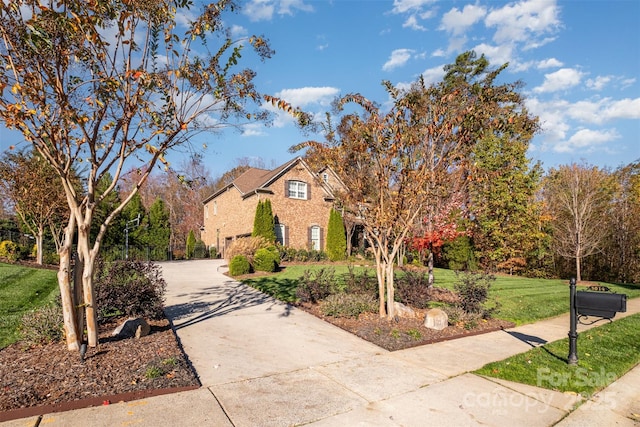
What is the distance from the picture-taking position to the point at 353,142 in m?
7.10

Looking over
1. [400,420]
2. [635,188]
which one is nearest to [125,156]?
[400,420]

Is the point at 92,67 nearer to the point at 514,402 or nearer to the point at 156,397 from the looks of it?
the point at 156,397

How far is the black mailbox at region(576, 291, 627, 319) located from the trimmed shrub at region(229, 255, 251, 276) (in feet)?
39.9

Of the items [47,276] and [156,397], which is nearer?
[156,397]

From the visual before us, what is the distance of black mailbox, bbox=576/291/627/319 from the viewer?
185 inches

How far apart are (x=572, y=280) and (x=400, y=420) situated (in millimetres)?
3310

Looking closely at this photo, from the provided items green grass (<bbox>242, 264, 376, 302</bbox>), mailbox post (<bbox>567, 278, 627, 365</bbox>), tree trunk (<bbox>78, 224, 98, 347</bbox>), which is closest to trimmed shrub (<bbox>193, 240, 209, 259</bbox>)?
green grass (<bbox>242, 264, 376, 302</bbox>)

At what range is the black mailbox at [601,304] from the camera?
185 inches

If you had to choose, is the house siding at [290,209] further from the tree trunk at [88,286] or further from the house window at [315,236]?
the tree trunk at [88,286]

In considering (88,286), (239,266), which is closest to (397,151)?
(88,286)

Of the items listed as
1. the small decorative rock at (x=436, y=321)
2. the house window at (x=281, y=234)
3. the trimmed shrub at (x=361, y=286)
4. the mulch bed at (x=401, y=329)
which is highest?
the house window at (x=281, y=234)

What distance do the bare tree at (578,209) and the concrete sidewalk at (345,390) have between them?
1385 cm

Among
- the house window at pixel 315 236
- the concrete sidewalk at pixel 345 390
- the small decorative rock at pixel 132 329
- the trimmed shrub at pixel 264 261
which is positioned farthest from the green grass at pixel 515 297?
the house window at pixel 315 236

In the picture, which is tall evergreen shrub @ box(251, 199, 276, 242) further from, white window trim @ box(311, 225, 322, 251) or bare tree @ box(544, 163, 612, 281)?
bare tree @ box(544, 163, 612, 281)
